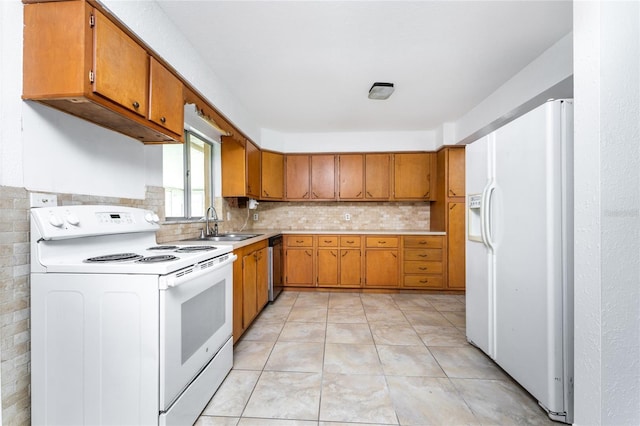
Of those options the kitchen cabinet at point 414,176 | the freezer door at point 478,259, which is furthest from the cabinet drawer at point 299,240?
the freezer door at point 478,259

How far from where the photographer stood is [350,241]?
4.11 meters

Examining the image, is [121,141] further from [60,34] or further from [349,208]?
[349,208]

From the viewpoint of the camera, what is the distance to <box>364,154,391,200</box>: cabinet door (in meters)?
4.39

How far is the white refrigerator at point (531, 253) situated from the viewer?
149 cm

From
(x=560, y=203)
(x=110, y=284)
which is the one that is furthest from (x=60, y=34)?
(x=560, y=203)

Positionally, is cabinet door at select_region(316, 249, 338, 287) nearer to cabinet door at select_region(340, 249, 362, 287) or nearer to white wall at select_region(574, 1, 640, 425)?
cabinet door at select_region(340, 249, 362, 287)

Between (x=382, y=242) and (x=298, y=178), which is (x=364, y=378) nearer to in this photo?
(x=382, y=242)

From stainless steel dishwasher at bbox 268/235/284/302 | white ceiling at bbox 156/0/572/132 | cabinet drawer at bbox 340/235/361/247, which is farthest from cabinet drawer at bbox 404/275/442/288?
white ceiling at bbox 156/0/572/132

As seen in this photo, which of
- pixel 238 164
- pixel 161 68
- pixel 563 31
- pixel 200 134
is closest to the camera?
pixel 161 68

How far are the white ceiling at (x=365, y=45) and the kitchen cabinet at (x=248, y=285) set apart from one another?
5.50 feet

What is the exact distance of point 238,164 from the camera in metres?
3.54

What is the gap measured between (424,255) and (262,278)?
2383 millimetres

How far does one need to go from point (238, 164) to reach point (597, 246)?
3.35 meters

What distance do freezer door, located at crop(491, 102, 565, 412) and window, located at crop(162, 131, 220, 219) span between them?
2677mm
